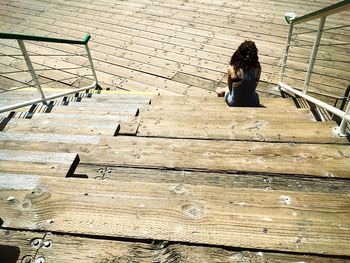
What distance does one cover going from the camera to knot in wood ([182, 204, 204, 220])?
1.27 m

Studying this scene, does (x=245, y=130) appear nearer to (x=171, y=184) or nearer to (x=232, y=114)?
(x=232, y=114)

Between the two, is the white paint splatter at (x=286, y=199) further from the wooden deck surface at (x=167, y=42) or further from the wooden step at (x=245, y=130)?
the wooden deck surface at (x=167, y=42)

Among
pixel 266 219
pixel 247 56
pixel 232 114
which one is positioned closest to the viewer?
pixel 266 219

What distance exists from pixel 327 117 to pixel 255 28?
175 inches

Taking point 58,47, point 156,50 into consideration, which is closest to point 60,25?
point 58,47

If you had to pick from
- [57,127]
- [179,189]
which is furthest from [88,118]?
[179,189]

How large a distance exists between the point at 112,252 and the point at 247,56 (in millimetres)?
2941

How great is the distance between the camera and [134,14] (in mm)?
7684

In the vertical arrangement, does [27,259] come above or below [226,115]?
above

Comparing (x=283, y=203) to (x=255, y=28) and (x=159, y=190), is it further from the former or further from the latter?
(x=255, y=28)

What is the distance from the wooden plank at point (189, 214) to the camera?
3.86 ft

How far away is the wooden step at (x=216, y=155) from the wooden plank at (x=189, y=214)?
0.47 metres

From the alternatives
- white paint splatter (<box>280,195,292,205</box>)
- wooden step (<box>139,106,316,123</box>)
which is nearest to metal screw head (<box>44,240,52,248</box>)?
white paint splatter (<box>280,195,292,205</box>)

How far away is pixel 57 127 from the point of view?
284 centimetres
